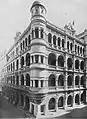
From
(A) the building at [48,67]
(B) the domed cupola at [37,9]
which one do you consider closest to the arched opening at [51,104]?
(A) the building at [48,67]

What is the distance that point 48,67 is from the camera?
18.7m

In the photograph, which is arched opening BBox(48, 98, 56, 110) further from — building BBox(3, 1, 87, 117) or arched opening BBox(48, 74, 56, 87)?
arched opening BBox(48, 74, 56, 87)

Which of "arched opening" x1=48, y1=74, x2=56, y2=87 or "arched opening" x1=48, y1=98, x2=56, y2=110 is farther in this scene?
"arched opening" x1=48, y1=74, x2=56, y2=87

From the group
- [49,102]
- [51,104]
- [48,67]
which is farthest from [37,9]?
[51,104]

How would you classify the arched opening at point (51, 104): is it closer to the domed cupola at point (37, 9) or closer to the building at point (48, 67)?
the building at point (48, 67)

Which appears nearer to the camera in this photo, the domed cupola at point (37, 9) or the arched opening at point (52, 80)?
the domed cupola at point (37, 9)

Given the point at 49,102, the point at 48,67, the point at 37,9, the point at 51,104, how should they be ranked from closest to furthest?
the point at 37,9, the point at 48,67, the point at 49,102, the point at 51,104

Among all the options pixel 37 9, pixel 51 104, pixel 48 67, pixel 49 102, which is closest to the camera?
pixel 37 9

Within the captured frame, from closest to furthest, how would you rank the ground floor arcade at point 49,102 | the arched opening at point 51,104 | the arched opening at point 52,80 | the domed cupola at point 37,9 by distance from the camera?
1. the ground floor arcade at point 49,102
2. the domed cupola at point 37,9
3. the arched opening at point 51,104
4. the arched opening at point 52,80

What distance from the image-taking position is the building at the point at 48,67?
17.1 meters

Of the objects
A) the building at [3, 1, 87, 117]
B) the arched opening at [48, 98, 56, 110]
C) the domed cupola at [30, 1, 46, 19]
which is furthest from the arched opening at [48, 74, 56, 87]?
the domed cupola at [30, 1, 46, 19]

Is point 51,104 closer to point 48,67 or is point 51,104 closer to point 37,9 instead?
point 48,67

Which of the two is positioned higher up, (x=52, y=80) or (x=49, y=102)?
(x=52, y=80)

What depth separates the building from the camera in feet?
56.1
